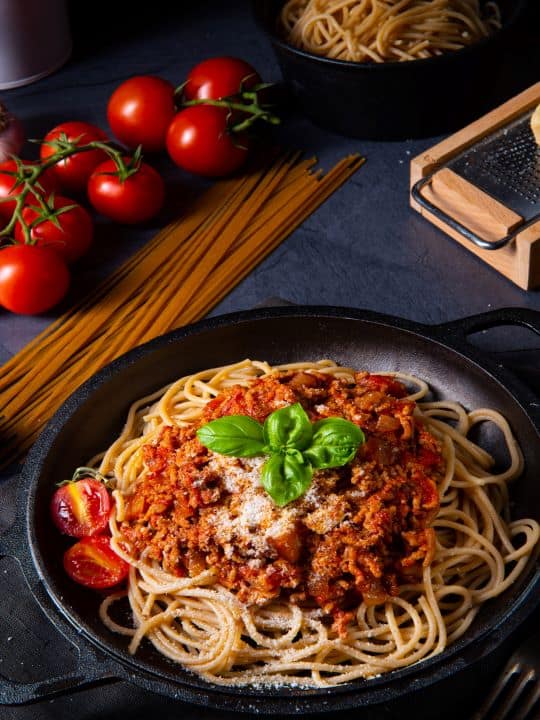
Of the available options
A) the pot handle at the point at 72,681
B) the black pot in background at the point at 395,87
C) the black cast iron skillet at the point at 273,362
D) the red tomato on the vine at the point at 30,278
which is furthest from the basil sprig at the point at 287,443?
the black pot in background at the point at 395,87

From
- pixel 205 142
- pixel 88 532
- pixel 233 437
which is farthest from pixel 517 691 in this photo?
pixel 205 142

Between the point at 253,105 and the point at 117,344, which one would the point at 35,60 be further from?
the point at 117,344

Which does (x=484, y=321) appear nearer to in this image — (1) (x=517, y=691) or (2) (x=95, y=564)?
(1) (x=517, y=691)

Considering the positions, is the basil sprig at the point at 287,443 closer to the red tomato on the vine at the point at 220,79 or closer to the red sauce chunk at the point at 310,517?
the red sauce chunk at the point at 310,517

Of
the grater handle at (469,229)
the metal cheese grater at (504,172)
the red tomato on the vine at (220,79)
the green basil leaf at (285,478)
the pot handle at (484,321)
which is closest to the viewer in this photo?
the green basil leaf at (285,478)

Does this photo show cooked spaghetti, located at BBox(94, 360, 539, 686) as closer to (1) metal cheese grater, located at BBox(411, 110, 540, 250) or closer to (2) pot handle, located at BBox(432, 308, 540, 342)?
(2) pot handle, located at BBox(432, 308, 540, 342)

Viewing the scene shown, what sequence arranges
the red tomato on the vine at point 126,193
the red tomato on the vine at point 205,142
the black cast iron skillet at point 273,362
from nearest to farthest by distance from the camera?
the black cast iron skillet at point 273,362
the red tomato on the vine at point 126,193
the red tomato on the vine at point 205,142
